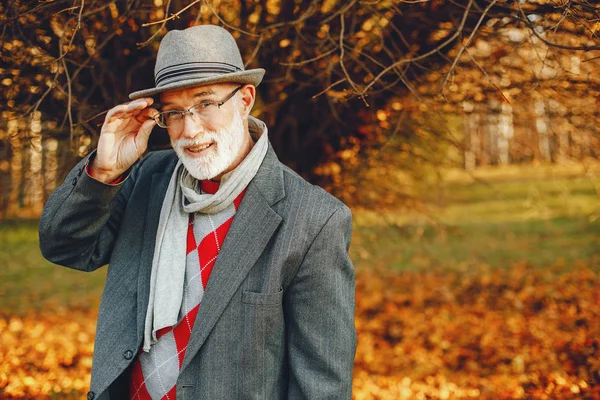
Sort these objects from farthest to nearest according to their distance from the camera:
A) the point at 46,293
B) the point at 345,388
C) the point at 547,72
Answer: the point at 46,293, the point at 547,72, the point at 345,388

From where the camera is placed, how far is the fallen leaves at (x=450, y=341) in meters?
4.83

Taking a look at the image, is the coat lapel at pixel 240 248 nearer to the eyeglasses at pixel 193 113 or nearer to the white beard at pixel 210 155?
the white beard at pixel 210 155

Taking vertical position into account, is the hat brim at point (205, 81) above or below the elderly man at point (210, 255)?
above

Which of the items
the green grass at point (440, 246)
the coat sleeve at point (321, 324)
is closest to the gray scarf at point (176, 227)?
→ the coat sleeve at point (321, 324)

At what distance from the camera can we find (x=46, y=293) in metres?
8.48

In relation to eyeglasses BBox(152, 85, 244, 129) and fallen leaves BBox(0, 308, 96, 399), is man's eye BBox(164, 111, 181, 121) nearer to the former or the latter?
eyeglasses BBox(152, 85, 244, 129)

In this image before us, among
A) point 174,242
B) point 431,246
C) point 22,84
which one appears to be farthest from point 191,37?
point 431,246

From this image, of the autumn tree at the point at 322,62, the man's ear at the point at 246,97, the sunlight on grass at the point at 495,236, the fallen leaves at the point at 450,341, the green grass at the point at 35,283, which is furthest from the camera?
the sunlight on grass at the point at 495,236

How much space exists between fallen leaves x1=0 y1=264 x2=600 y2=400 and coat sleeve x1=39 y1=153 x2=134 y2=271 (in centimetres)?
276


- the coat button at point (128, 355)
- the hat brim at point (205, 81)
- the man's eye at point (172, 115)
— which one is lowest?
the coat button at point (128, 355)

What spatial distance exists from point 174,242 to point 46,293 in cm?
692

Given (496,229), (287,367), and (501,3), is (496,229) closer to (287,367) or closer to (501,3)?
(501,3)

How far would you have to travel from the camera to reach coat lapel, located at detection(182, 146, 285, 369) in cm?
213

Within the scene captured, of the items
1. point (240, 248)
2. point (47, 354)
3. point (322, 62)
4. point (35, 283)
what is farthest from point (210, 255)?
point (35, 283)
